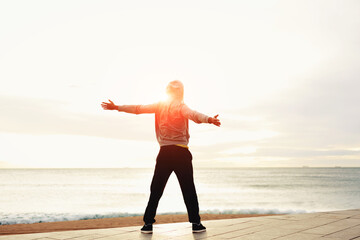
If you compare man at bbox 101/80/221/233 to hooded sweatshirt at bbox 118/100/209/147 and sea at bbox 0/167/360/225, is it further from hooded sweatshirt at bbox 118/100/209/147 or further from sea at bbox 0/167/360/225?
sea at bbox 0/167/360/225

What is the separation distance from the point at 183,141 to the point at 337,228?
2966 mm

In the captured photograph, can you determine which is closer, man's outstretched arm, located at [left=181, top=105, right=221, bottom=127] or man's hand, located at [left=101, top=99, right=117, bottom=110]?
man's outstretched arm, located at [left=181, top=105, right=221, bottom=127]

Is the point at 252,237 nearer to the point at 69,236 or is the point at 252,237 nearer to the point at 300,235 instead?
the point at 300,235

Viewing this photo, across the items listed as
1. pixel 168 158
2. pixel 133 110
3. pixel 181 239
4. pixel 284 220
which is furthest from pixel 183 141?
pixel 284 220

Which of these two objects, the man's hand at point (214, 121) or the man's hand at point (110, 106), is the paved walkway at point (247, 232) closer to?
the man's hand at point (214, 121)

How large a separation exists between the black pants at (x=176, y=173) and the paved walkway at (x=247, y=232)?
372mm

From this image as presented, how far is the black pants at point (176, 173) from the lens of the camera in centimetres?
536

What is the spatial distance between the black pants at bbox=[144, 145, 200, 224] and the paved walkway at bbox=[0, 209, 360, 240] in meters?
0.37

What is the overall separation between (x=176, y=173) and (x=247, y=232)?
56.6 inches

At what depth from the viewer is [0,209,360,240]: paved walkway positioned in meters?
5.16

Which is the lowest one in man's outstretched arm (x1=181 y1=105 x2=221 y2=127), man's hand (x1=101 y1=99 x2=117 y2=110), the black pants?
the black pants

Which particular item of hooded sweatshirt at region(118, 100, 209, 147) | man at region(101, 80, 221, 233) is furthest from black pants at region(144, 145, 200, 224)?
hooded sweatshirt at region(118, 100, 209, 147)

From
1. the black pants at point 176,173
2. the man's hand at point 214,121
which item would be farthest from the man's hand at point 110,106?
the man's hand at point 214,121

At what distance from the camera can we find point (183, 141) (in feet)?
17.7
